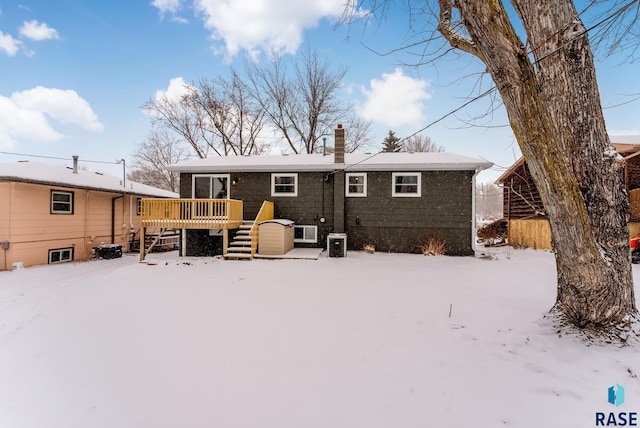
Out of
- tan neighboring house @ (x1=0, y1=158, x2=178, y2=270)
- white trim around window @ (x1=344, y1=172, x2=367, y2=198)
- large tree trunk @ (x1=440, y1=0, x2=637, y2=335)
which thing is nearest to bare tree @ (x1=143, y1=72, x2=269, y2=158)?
tan neighboring house @ (x1=0, y1=158, x2=178, y2=270)

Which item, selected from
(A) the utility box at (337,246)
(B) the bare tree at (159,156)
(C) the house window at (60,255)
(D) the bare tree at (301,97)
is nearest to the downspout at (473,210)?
(A) the utility box at (337,246)

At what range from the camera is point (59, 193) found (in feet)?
33.4

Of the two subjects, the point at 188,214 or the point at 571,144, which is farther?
the point at 188,214

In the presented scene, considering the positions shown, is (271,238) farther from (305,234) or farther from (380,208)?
(380,208)

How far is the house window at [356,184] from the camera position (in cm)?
1078

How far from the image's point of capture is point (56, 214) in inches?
394

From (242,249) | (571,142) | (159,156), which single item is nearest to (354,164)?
(242,249)

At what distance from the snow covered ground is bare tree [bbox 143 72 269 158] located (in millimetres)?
16969

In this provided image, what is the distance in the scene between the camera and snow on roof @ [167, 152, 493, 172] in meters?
10.0

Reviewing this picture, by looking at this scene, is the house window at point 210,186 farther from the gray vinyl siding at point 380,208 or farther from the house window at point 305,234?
the house window at point 305,234

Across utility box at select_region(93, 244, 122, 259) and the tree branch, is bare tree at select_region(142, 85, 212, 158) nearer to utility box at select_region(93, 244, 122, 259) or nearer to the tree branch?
utility box at select_region(93, 244, 122, 259)

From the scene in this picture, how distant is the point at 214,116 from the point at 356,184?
47.2ft

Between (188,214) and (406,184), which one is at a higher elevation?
(406,184)

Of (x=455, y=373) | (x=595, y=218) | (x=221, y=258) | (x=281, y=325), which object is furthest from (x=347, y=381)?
(x=221, y=258)
